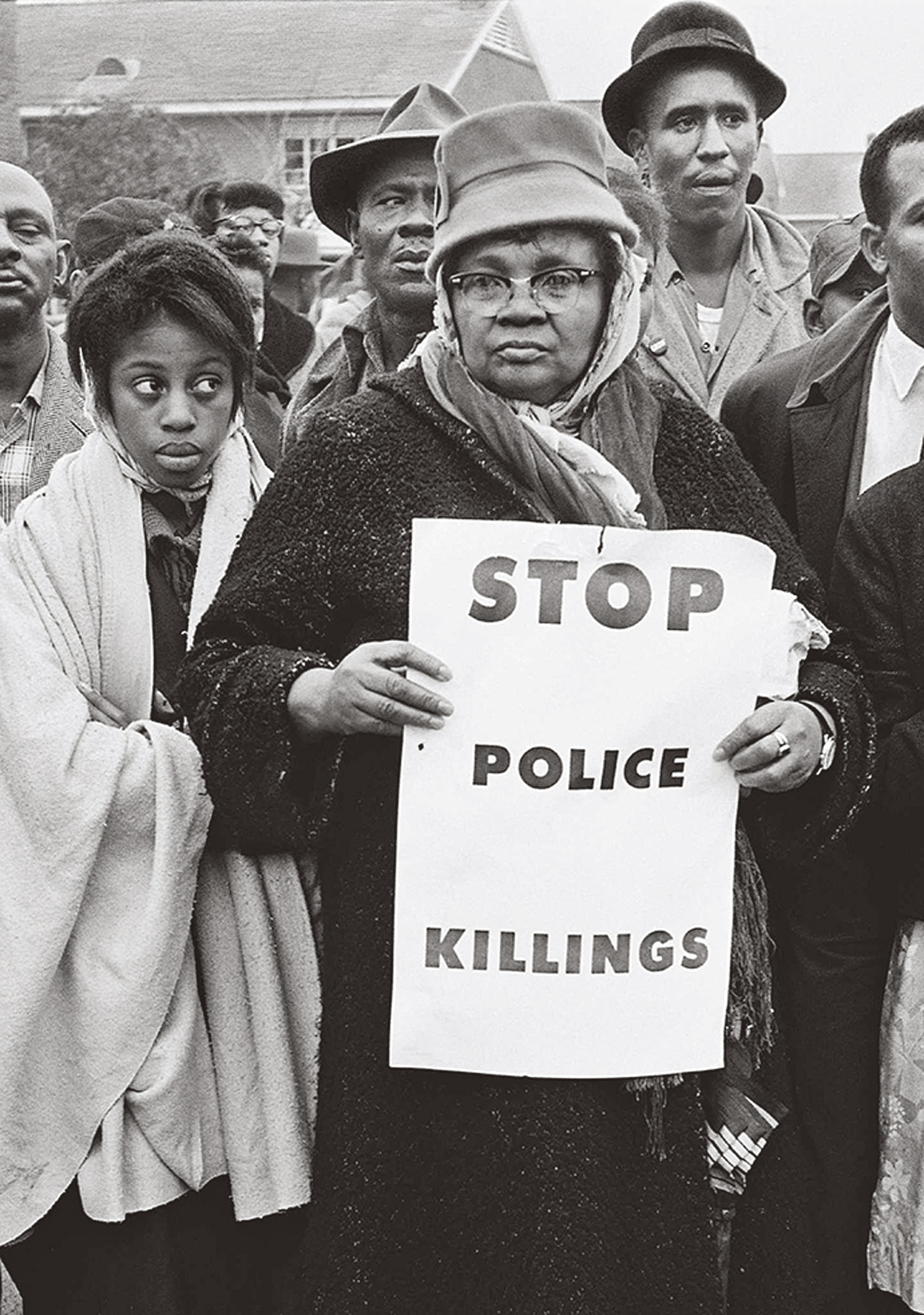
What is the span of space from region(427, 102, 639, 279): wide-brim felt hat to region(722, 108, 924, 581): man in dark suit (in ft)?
2.37

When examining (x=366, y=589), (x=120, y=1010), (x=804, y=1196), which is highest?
(x=366, y=589)

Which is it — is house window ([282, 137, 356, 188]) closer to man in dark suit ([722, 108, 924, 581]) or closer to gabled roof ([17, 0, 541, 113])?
gabled roof ([17, 0, 541, 113])

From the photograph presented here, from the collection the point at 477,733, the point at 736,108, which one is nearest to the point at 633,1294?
the point at 477,733

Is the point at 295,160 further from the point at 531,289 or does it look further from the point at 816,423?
the point at 531,289

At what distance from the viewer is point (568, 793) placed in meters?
2.46

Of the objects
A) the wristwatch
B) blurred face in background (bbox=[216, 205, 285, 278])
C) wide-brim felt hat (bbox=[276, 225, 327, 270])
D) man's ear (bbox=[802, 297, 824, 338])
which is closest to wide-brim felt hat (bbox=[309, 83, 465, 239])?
man's ear (bbox=[802, 297, 824, 338])

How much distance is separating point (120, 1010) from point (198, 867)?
260 millimetres

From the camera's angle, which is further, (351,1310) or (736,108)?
(736,108)

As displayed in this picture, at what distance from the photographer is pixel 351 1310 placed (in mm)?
2570

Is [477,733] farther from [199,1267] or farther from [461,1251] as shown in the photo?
[199,1267]

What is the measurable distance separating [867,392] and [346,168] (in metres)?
1.33

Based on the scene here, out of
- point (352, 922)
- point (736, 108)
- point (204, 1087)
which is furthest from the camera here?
point (736, 108)

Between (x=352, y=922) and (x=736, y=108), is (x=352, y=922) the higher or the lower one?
the lower one

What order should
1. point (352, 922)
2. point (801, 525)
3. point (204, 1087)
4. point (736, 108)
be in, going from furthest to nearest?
point (736, 108)
point (801, 525)
point (204, 1087)
point (352, 922)
